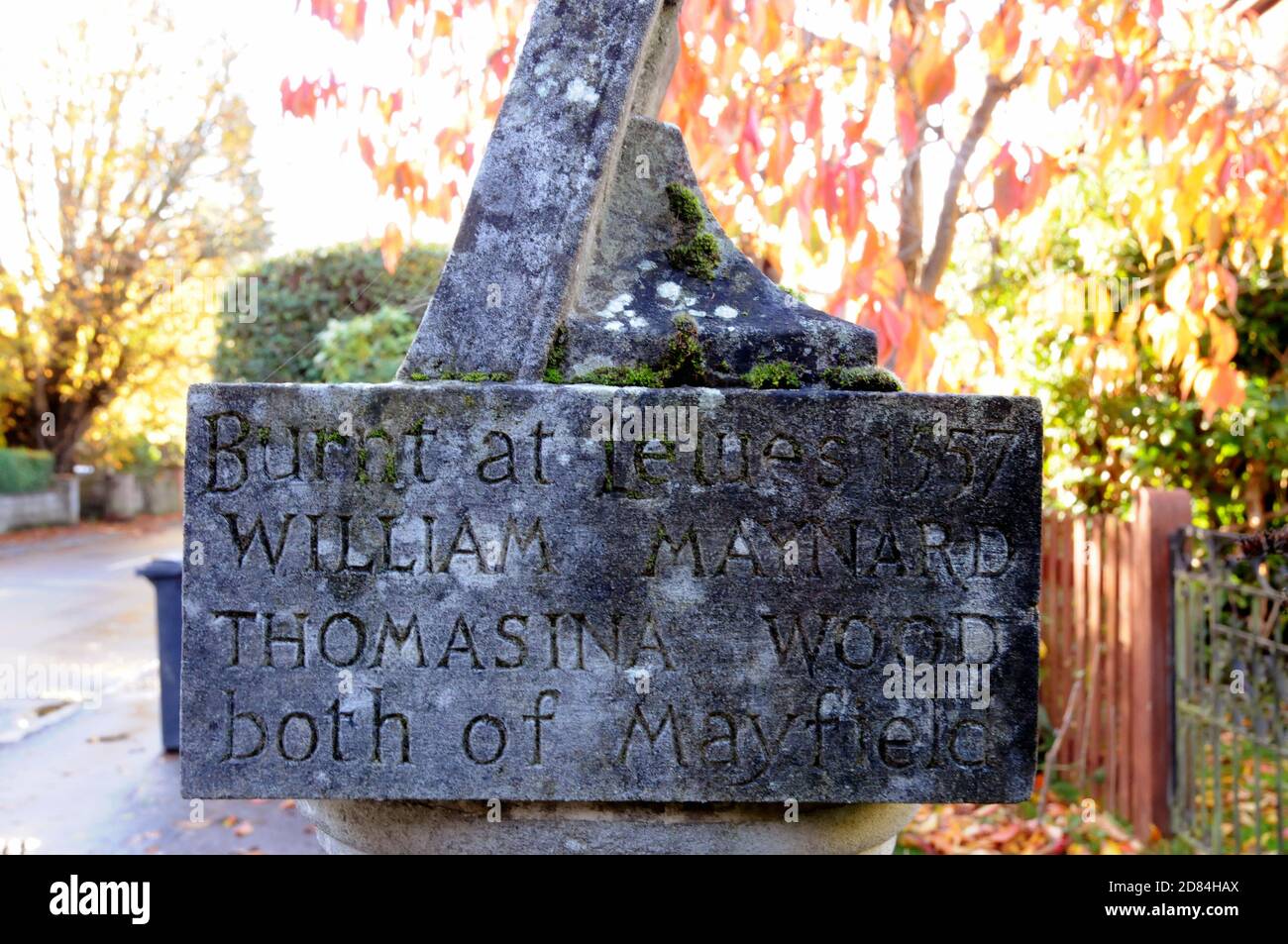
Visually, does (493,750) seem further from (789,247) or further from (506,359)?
(789,247)

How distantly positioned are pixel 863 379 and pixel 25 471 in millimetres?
21833

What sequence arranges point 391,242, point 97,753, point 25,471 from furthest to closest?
point 25,471 < point 97,753 < point 391,242

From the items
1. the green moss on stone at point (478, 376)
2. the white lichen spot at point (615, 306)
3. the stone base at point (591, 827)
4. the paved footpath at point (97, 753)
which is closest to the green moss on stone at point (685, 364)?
the white lichen spot at point (615, 306)

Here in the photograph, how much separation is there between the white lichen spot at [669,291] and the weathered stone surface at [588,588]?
0.34 meters

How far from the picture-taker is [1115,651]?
16.5 ft

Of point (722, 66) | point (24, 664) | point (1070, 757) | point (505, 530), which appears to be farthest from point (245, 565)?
point (24, 664)

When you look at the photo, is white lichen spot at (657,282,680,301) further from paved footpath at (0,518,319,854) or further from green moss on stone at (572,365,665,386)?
paved footpath at (0,518,319,854)

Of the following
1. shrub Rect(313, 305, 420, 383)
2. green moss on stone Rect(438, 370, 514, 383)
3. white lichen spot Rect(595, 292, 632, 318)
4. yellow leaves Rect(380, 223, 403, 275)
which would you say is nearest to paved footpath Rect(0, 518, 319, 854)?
green moss on stone Rect(438, 370, 514, 383)

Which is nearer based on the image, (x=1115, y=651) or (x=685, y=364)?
(x=685, y=364)

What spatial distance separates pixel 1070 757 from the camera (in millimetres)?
5648

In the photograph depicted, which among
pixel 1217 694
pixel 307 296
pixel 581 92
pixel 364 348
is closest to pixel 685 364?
pixel 581 92

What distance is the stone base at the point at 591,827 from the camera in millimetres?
1820

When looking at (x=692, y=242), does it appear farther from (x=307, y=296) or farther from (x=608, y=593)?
(x=307, y=296)
